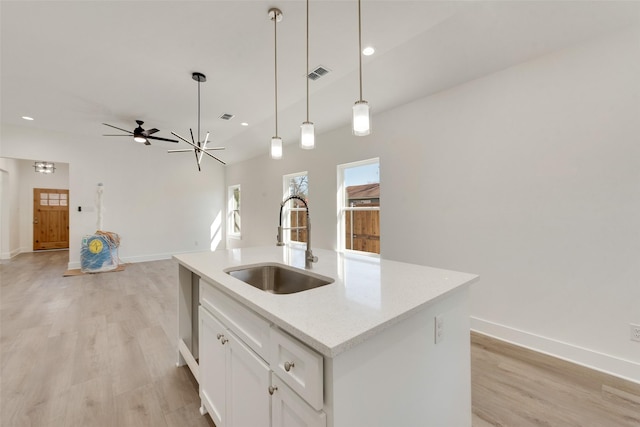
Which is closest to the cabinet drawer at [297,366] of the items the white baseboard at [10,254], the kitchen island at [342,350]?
the kitchen island at [342,350]

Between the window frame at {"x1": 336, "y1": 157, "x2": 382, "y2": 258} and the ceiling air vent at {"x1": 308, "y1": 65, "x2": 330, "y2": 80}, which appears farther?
the window frame at {"x1": 336, "y1": 157, "x2": 382, "y2": 258}

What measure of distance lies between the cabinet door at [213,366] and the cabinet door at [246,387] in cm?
8

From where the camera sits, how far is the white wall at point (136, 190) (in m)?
5.46

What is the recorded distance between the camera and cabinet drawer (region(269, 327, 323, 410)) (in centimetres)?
77

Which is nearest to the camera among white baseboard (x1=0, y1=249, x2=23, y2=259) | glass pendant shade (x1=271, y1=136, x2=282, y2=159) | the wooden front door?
glass pendant shade (x1=271, y1=136, x2=282, y2=159)

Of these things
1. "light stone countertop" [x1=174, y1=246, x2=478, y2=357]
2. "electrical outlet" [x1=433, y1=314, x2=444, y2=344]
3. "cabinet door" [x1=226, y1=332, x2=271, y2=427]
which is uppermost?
"light stone countertop" [x1=174, y1=246, x2=478, y2=357]

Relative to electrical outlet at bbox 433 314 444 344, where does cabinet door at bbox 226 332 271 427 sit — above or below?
below

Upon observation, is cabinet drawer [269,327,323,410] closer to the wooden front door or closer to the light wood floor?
the light wood floor

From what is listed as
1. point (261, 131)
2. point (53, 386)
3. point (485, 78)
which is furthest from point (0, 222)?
Answer: point (485, 78)

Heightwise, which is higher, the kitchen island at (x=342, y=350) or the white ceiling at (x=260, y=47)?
the white ceiling at (x=260, y=47)

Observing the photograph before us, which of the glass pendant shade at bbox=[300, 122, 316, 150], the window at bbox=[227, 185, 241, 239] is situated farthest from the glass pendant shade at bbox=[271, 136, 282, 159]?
the window at bbox=[227, 185, 241, 239]

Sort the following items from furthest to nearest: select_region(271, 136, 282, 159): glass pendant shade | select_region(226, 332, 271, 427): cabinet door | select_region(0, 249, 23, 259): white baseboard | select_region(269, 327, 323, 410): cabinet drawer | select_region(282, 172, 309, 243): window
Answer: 1. select_region(0, 249, 23, 259): white baseboard
2. select_region(282, 172, 309, 243): window
3. select_region(271, 136, 282, 159): glass pendant shade
4. select_region(226, 332, 271, 427): cabinet door
5. select_region(269, 327, 323, 410): cabinet drawer

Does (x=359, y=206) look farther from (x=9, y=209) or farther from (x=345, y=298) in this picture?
(x=9, y=209)

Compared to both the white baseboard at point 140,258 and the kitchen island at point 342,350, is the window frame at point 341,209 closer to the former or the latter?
the kitchen island at point 342,350
